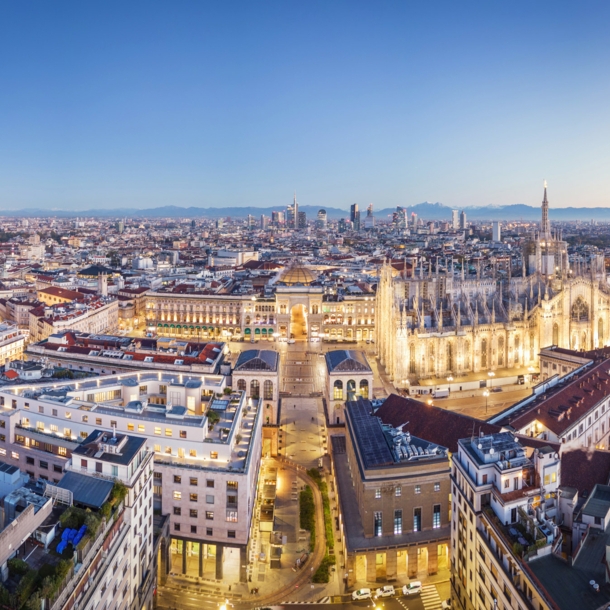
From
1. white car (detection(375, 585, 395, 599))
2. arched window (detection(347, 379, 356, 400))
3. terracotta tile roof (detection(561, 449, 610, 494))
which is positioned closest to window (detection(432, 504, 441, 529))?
white car (detection(375, 585, 395, 599))

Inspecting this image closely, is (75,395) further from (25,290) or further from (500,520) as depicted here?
(25,290)

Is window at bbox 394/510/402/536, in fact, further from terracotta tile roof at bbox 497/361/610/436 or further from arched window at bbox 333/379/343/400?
arched window at bbox 333/379/343/400

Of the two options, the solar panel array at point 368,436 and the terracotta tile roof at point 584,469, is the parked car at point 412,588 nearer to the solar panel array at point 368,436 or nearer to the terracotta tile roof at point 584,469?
the solar panel array at point 368,436

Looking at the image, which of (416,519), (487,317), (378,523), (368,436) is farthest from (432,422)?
(487,317)

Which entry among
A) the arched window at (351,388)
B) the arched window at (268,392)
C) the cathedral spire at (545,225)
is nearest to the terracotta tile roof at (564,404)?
the arched window at (351,388)

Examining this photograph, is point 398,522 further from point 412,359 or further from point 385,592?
point 412,359
